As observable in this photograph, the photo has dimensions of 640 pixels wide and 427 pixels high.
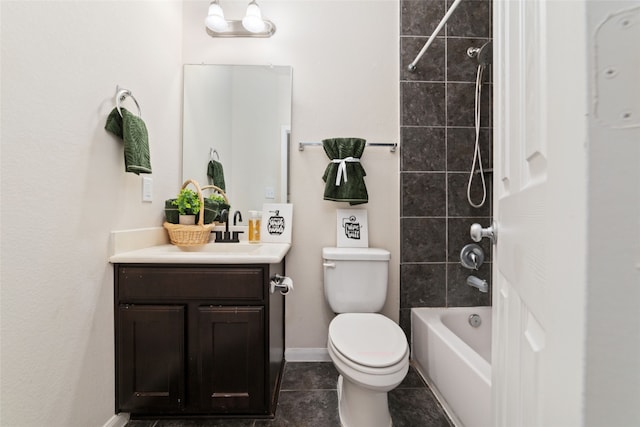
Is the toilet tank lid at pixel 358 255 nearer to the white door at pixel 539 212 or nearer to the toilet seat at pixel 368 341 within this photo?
the toilet seat at pixel 368 341

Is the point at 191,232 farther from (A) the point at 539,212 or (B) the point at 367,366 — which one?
(A) the point at 539,212

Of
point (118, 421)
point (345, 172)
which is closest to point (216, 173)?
point (345, 172)

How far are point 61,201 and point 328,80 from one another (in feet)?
5.05

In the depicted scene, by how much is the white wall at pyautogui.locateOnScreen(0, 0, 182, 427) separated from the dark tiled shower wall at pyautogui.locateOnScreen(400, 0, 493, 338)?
155cm

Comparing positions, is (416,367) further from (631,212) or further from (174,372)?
(631,212)

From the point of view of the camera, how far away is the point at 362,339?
1.21m

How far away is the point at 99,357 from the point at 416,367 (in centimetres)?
163

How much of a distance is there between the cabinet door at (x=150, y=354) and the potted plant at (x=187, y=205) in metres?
0.49

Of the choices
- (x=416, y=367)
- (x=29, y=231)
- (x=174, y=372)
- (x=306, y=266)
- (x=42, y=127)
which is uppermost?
(x=42, y=127)

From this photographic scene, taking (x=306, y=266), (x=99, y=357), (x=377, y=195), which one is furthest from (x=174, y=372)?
(x=377, y=195)

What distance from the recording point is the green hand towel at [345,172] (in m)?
1.69

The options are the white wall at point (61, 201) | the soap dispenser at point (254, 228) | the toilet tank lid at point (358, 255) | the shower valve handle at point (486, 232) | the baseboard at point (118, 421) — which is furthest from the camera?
the soap dispenser at point (254, 228)

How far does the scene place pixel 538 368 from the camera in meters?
0.38

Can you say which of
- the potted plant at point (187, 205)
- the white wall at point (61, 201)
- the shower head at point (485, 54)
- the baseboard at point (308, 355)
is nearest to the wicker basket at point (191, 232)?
the potted plant at point (187, 205)
